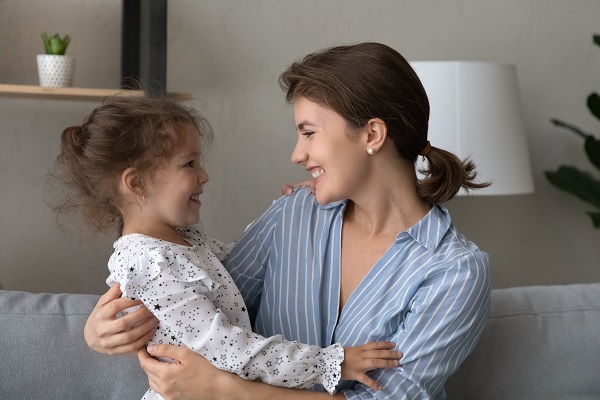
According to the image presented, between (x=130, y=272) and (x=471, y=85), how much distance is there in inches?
55.8

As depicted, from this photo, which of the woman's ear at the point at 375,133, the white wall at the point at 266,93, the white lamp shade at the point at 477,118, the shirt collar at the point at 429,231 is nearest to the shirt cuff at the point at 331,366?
the shirt collar at the point at 429,231

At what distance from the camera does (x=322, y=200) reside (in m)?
1.73

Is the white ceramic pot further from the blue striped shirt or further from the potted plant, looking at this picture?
the blue striped shirt

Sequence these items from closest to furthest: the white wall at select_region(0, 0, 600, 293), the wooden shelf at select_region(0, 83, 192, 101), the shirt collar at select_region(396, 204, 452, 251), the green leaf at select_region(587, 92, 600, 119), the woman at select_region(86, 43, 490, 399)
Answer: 1. the woman at select_region(86, 43, 490, 399)
2. the shirt collar at select_region(396, 204, 452, 251)
3. the wooden shelf at select_region(0, 83, 192, 101)
4. the white wall at select_region(0, 0, 600, 293)
5. the green leaf at select_region(587, 92, 600, 119)

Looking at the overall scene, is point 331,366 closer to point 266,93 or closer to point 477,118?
point 477,118

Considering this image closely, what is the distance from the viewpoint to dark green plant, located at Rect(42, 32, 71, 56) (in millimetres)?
2285

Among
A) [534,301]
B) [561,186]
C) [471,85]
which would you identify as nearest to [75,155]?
[534,301]

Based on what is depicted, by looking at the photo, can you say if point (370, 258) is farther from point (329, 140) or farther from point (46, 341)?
point (46, 341)

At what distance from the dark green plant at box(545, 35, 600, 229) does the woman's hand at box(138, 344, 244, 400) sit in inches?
72.0

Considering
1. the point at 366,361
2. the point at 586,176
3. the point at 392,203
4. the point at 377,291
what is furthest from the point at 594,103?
the point at 366,361

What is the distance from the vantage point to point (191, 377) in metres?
1.56

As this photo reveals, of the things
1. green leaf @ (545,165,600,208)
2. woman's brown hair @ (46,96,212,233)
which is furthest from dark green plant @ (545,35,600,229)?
woman's brown hair @ (46,96,212,233)

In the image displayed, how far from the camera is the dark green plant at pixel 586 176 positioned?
2946mm

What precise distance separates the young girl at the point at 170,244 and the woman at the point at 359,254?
5cm
